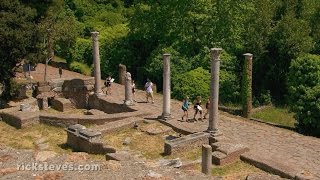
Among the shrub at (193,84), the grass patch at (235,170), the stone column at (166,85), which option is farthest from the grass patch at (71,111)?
the grass patch at (235,170)

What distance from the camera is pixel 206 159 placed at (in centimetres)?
1450

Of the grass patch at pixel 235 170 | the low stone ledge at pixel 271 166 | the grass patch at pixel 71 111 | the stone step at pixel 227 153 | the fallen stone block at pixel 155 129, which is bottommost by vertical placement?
the grass patch at pixel 235 170

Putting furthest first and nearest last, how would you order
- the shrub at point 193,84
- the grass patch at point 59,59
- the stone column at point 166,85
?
1. the grass patch at point 59,59
2. the shrub at point 193,84
3. the stone column at point 166,85

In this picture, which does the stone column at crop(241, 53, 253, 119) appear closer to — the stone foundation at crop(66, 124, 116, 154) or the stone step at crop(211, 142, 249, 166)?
the stone step at crop(211, 142, 249, 166)

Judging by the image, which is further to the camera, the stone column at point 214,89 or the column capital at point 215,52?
the stone column at point 214,89

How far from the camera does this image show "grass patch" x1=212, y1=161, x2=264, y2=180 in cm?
1510

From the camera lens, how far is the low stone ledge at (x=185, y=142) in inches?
655

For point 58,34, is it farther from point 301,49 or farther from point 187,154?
point 187,154

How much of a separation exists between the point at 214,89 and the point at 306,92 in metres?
7.05

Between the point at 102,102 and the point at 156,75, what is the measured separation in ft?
23.8

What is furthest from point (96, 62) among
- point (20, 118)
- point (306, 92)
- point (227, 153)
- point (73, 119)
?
point (227, 153)

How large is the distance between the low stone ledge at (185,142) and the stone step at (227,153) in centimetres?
90

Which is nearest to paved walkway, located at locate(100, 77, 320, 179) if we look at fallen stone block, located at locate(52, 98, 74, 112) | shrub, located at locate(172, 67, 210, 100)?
shrub, located at locate(172, 67, 210, 100)

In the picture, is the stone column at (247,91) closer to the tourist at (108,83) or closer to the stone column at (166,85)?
the stone column at (166,85)
